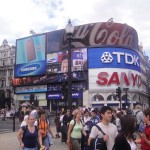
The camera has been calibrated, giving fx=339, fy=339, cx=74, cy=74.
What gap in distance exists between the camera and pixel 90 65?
210 feet

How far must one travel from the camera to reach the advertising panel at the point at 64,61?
64.1 metres

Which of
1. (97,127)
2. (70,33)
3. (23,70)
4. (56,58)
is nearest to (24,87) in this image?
(23,70)

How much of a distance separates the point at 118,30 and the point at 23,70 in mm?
22804

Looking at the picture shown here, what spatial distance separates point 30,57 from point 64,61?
9401 mm

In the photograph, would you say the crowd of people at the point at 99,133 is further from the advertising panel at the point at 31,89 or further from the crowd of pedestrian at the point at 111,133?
the advertising panel at the point at 31,89

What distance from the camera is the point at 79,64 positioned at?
210 feet

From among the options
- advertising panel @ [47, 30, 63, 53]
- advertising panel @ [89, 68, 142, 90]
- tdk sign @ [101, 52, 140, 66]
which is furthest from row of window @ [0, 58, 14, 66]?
tdk sign @ [101, 52, 140, 66]

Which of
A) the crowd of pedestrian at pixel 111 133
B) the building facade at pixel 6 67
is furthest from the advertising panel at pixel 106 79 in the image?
the crowd of pedestrian at pixel 111 133

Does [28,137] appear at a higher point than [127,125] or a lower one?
lower

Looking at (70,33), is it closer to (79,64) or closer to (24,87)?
(79,64)

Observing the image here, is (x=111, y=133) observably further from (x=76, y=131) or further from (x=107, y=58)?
(x=107, y=58)

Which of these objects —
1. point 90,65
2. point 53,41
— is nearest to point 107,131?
point 90,65

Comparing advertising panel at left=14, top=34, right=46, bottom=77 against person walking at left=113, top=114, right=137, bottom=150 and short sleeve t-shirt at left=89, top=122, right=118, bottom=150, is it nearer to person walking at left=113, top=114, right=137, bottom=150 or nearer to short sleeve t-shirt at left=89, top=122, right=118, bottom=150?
short sleeve t-shirt at left=89, top=122, right=118, bottom=150

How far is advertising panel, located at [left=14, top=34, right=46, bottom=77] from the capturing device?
71000 mm
